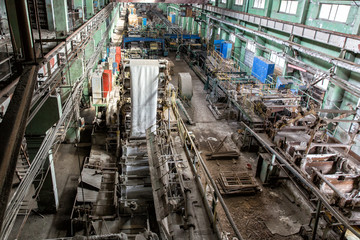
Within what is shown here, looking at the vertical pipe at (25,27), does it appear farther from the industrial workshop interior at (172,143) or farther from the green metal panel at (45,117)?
the green metal panel at (45,117)

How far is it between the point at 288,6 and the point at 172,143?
14.0m

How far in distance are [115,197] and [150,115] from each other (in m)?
2.85

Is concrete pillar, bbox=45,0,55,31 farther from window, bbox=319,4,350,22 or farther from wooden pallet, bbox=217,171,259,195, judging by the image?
window, bbox=319,4,350,22

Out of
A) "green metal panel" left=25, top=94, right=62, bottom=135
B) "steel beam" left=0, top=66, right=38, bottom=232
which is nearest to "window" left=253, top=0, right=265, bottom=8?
"green metal panel" left=25, top=94, right=62, bottom=135

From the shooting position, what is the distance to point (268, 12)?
19.7 meters

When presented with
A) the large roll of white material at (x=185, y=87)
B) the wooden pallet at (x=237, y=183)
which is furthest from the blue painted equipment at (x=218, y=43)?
the wooden pallet at (x=237, y=183)

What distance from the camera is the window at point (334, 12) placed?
43.1ft

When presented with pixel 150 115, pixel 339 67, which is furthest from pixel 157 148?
pixel 339 67

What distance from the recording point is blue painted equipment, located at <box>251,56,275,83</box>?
17391 millimetres

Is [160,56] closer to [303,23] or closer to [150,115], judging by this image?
[303,23]

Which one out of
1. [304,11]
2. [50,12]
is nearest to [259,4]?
[304,11]

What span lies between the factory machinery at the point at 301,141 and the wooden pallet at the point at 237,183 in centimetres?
A: 70

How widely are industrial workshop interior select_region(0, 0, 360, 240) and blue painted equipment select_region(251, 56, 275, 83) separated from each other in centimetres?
9

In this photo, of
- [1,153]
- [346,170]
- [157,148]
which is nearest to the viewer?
[1,153]
